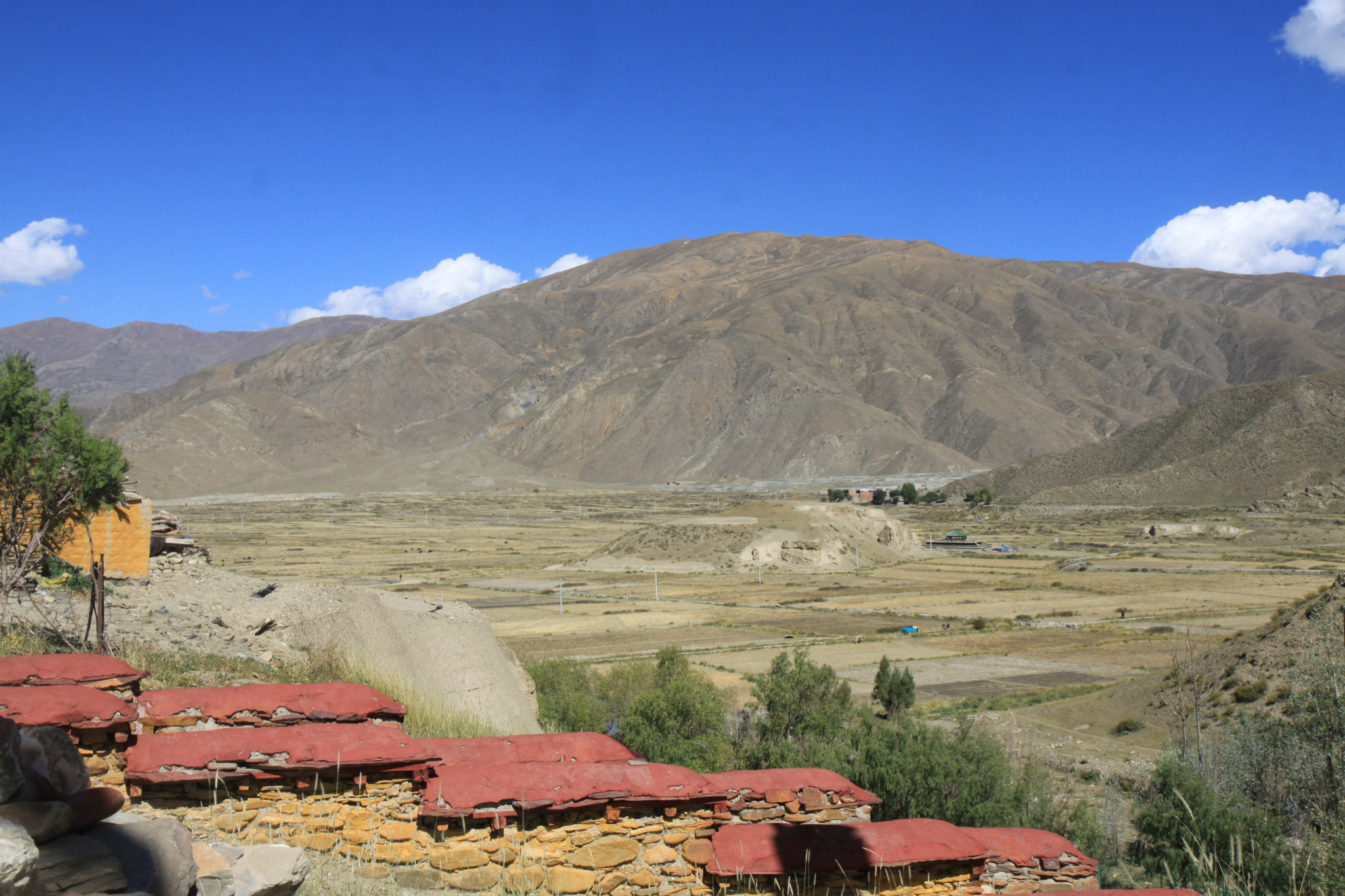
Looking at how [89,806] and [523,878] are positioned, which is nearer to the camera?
[89,806]

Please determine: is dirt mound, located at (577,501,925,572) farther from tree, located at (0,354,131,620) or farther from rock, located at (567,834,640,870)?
rock, located at (567,834,640,870)

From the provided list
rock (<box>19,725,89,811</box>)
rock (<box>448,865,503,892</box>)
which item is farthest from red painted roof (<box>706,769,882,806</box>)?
rock (<box>19,725,89,811</box>)

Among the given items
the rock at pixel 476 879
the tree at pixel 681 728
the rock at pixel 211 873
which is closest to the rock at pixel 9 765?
the rock at pixel 211 873

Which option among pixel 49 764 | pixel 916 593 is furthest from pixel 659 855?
pixel 916 593

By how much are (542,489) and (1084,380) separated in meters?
110

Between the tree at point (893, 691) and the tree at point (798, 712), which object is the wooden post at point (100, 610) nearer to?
the tree at point (798, 712)

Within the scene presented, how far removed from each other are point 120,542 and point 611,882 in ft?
66.4

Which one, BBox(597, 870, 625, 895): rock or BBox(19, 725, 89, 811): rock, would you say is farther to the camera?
BBox(597, 870, 625, 895): rock

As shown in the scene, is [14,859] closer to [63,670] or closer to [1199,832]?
[63,670]

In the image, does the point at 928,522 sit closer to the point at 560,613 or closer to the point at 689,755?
the point at 560,613

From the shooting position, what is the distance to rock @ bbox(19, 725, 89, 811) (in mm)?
3971

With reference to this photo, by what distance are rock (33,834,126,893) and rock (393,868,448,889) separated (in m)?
2.39

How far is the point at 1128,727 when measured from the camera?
22188 millimetres

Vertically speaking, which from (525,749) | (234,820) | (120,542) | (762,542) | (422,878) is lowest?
(762,542)
